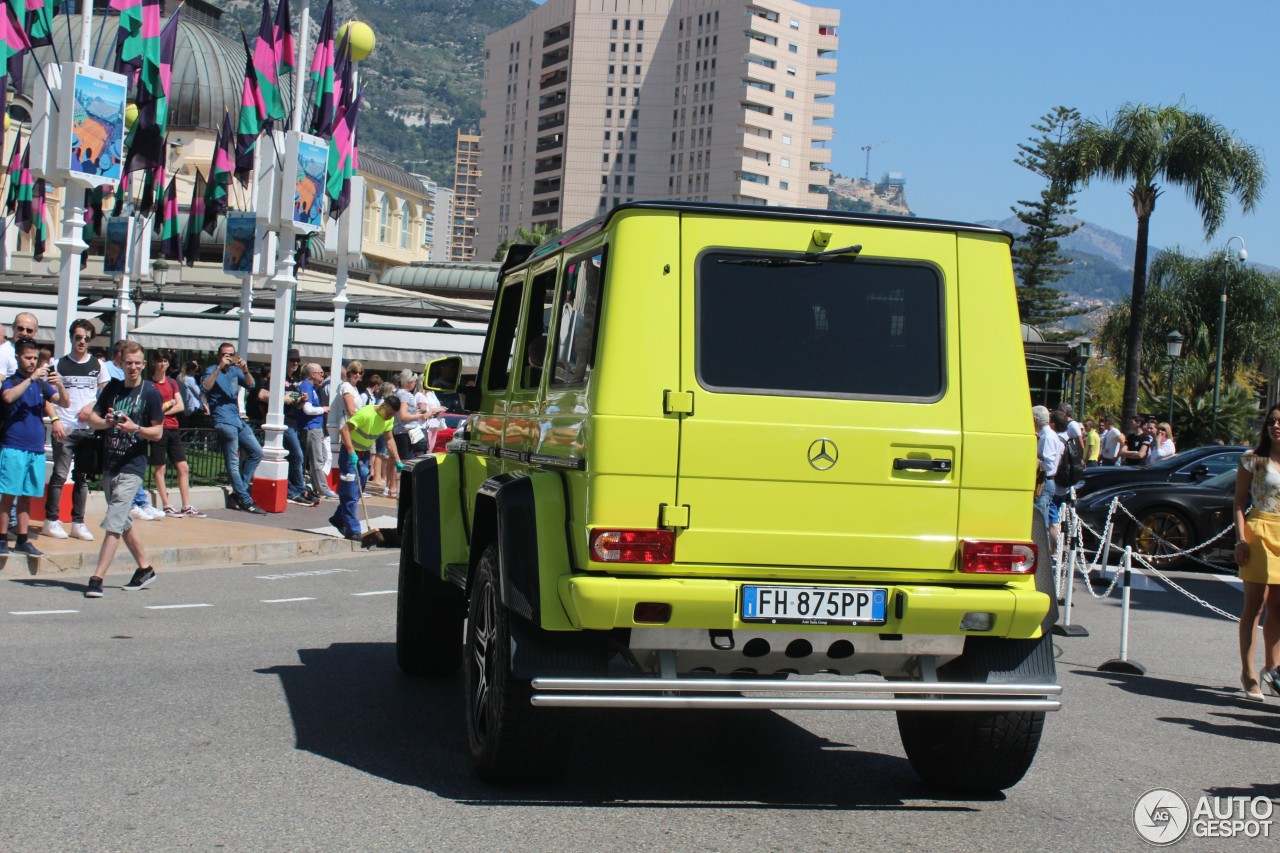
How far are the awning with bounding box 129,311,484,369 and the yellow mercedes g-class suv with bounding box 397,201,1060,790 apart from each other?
122ft

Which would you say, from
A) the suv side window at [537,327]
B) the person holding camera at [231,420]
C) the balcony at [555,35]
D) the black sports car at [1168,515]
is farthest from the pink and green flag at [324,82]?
the balcony at [555,35]

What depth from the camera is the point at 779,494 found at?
212 inches

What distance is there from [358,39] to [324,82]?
1616mm

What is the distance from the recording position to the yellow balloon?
833 inches

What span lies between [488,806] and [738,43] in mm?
140613

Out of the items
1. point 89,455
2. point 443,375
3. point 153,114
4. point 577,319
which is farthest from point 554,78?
point 577,319

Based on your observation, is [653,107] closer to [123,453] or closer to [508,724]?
[123,453]

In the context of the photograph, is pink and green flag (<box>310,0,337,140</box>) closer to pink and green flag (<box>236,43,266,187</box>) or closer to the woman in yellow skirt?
pink and green flag (<box>236,43,266,187</box>)

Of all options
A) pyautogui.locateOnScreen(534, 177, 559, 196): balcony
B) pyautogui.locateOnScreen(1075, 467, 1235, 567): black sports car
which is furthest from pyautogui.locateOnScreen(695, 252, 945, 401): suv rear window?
pyautogui.locateOnScreen(534, 177, 559, 196): balcony

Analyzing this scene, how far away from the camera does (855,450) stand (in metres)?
5.43

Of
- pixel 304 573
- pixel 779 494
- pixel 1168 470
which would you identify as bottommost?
pixel 304 573

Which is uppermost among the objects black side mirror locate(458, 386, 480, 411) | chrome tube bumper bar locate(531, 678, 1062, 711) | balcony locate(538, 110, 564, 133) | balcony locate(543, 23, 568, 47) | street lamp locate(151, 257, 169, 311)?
balcony locate(543, 23, 568, 47)

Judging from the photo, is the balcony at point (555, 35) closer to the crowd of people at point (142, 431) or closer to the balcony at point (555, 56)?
the balcony at point (555, 56)

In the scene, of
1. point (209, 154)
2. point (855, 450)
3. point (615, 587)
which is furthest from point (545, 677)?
point (209, 154)
